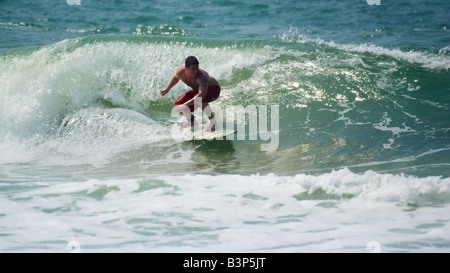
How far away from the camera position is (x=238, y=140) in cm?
904

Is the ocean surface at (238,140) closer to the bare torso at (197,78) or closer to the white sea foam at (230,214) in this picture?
the white sea foam at (230,214)

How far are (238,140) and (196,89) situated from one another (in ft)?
3.65

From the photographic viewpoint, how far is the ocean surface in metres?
5.11

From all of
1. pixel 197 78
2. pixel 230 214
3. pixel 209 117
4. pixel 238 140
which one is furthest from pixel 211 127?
pixel 230 214

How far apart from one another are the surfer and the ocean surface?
0.49m

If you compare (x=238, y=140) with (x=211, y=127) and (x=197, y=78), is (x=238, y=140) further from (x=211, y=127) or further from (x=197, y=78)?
(x=197, y=78)

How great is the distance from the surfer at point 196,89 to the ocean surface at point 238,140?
491 mm

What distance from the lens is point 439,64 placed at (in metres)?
11.9

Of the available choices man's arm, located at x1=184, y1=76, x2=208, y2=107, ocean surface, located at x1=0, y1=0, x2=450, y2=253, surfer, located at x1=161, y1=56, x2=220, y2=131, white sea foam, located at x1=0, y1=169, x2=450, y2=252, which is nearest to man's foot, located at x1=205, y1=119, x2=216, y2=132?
surfer, located at x1=161, y1=56, x2=220, y2=131

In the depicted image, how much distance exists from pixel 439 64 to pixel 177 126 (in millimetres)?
6295

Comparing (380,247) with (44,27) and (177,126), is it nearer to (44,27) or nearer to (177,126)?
(177,126)

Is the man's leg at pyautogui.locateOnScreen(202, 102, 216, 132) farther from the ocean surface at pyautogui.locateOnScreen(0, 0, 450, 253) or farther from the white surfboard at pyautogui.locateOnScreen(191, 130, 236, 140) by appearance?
the ocean surface at pyautogui.locateOnScreen(0, 0, 450, 253)

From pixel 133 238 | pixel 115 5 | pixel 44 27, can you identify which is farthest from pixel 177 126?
pixel 115 5

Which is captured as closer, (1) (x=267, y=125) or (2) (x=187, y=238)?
(2) (x=187, y=238)
